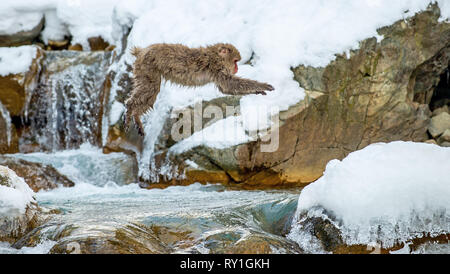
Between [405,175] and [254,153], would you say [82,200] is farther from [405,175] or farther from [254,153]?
[405,175]

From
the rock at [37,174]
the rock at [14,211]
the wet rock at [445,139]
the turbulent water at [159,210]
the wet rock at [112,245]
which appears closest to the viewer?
the wet rock at [112,245]

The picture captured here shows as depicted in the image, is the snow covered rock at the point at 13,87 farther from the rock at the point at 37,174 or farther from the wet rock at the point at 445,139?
the wet rock at the point at 445,139

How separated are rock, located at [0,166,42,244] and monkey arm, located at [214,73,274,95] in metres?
2.24

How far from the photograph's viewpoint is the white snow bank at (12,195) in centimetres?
372

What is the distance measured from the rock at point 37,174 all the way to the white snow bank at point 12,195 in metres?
3.25

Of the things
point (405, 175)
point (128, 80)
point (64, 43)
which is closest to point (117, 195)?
point (128, 80)

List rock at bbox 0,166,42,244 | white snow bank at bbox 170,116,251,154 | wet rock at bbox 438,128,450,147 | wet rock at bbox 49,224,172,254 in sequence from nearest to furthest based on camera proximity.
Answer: wet rock at bbox 49,224,172,254
rock at bbox 0,166,42,244
white snow bank at bbox 170,116,251,154
wet rock at bbox 438,128,450,147

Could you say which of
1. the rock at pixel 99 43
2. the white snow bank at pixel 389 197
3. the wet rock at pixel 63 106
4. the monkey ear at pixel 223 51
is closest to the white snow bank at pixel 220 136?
the monkey ear at pixel 223 51

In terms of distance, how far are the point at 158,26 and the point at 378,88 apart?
362cm

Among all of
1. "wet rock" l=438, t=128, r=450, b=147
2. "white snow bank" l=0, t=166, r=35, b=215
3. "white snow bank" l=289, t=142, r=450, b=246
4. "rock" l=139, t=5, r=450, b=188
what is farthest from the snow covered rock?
"wet rock" l=438, t=128, r=450, b=147

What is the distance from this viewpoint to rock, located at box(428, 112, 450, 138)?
320 inches

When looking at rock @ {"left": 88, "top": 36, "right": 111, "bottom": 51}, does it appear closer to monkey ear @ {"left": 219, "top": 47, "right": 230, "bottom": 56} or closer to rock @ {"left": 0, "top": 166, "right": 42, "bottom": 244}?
monkey ear @ {"left": 219, "top": 47, "right": 230, "bottom": 56}

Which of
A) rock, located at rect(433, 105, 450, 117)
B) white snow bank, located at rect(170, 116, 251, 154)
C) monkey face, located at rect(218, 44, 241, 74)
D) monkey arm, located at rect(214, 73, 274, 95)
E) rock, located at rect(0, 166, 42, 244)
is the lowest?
rock, located at rect(0, 166, 42, 244)

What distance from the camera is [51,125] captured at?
30.1ft
